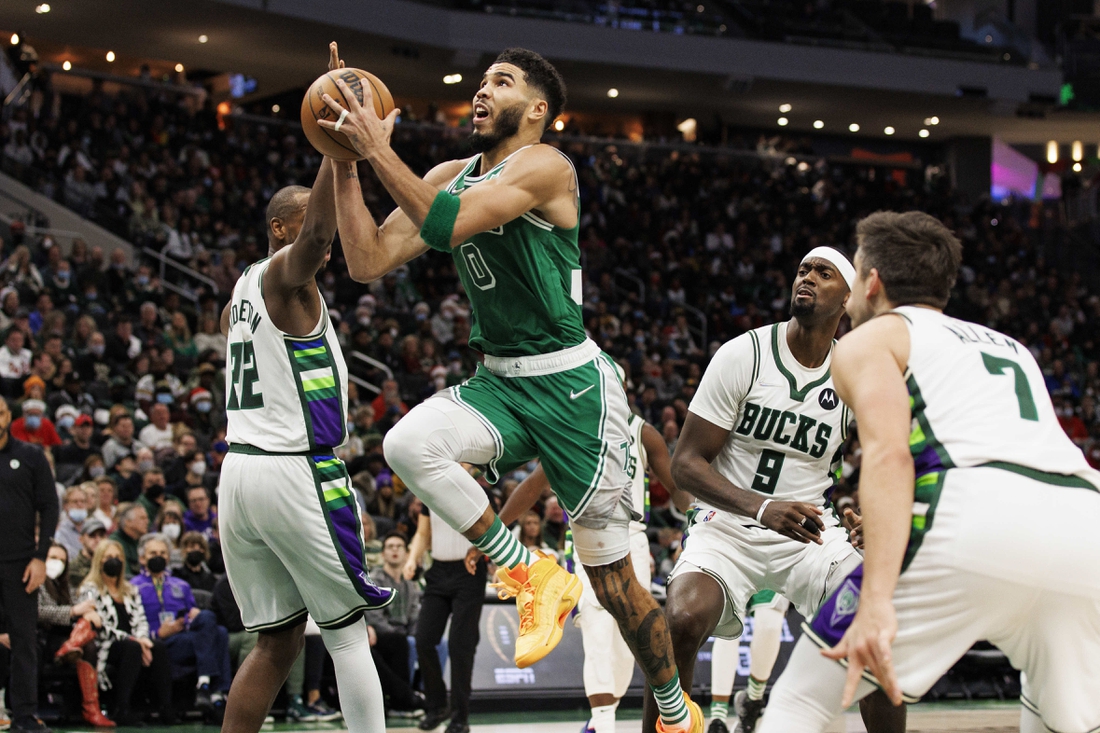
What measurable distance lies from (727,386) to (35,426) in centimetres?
784

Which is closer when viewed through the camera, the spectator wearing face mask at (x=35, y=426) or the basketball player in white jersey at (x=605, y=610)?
the basketball player in white jersey at (x=605, y=610)

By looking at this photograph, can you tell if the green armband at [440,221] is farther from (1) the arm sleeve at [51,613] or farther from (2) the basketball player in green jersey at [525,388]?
(1) the arm sleeve at [51,613]

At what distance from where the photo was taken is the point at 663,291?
2278cm

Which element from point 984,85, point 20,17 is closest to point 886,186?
point 984,85

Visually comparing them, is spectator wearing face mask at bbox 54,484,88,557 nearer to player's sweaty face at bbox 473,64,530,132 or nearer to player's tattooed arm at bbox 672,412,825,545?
player's tattooed arm at bbox 672,412,825,545

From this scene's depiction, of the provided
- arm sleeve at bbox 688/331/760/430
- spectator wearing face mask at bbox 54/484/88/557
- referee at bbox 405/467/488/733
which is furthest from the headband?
spectator wearing face mask at bbox 54/484/88/557

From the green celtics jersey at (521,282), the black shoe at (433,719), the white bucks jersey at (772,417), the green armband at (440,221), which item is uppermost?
the green armband at (440,221)

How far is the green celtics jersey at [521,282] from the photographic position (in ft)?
15.3

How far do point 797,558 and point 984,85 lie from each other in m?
24.7

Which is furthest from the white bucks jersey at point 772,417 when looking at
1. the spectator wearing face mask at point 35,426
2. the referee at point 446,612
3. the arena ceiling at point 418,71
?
the arena ceiling at point 418,71

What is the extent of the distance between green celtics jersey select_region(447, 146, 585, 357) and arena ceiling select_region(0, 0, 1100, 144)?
1842 cm

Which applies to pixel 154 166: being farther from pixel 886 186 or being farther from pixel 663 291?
pixel 886 186

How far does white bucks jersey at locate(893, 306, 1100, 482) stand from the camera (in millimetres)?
3354

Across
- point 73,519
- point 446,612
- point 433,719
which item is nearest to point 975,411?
point 446,612
